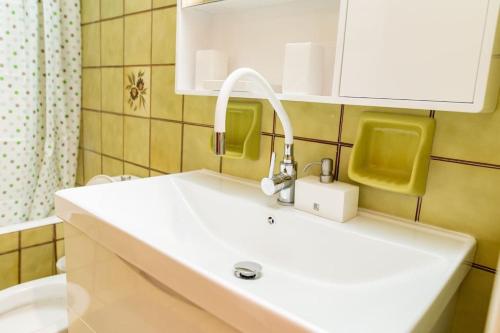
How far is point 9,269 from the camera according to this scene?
4.54 ft

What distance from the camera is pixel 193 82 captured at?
1.08m

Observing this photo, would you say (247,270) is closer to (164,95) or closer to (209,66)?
(209,66)

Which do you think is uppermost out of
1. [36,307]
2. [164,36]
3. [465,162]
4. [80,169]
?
[164,36]

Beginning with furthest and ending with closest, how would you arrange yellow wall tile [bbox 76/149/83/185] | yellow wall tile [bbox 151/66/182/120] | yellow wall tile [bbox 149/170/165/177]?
yellow wall tile [bbox 76/149/83/185]
yellow wall tile [bbox 149/170/165/177]
yellow wall tile [bbox 151/66/182/120]

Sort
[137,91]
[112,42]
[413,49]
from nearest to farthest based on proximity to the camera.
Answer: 1. [413,49]
2. [137,91]
3. [112,42]

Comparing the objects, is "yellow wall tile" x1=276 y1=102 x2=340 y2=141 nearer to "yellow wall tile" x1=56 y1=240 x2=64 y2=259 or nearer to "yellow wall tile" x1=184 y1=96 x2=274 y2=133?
"yellow wall tile" x1=184 y1=96 x2=274 y2=133

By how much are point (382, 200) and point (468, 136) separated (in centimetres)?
22

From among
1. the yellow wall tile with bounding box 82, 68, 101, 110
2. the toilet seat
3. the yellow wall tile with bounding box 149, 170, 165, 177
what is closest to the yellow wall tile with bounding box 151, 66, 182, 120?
the yellow wall tile with bounding box 149, 170, 165, 177

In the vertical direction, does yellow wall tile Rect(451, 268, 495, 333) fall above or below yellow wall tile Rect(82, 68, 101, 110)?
below

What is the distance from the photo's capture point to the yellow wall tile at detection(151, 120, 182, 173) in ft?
4.19

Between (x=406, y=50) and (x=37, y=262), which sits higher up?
(x=406, y=50)

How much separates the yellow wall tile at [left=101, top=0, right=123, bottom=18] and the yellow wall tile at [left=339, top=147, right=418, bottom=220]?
1.13 meters

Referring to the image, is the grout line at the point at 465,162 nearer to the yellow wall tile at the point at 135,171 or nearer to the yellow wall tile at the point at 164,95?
the yellow wall tile at the point at 164,95

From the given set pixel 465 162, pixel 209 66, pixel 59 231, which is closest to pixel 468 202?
pixel 465 162
